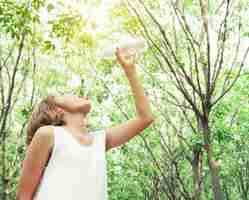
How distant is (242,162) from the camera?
2259cm

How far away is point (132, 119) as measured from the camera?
9.49ft

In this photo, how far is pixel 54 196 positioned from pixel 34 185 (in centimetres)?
10

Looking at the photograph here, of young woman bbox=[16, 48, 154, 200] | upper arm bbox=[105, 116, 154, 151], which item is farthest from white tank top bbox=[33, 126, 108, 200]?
upper arm bbox=[105, 116, 154, 151]

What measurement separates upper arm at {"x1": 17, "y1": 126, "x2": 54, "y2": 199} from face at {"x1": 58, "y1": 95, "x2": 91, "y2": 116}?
0.22m

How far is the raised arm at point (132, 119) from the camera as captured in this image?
9.30 feet

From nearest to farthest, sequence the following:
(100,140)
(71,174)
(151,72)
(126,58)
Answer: (71,174)
(100,140)
(126,58)
(151,72)

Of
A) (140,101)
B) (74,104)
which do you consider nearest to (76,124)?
(74,104)

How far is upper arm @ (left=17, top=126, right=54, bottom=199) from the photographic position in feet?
8.34

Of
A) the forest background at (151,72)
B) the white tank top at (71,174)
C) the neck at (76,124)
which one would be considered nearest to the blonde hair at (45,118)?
the neck at (76,124)

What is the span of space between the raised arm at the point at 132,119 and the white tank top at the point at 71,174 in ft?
0.79

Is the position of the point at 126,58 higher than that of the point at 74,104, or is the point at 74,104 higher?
the point at 126,58

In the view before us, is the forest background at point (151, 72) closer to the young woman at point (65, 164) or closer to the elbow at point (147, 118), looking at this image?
the elbow at point (147, 118)

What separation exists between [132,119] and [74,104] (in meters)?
0.31

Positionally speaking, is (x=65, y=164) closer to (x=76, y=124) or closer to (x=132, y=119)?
(x=76, y=124)
